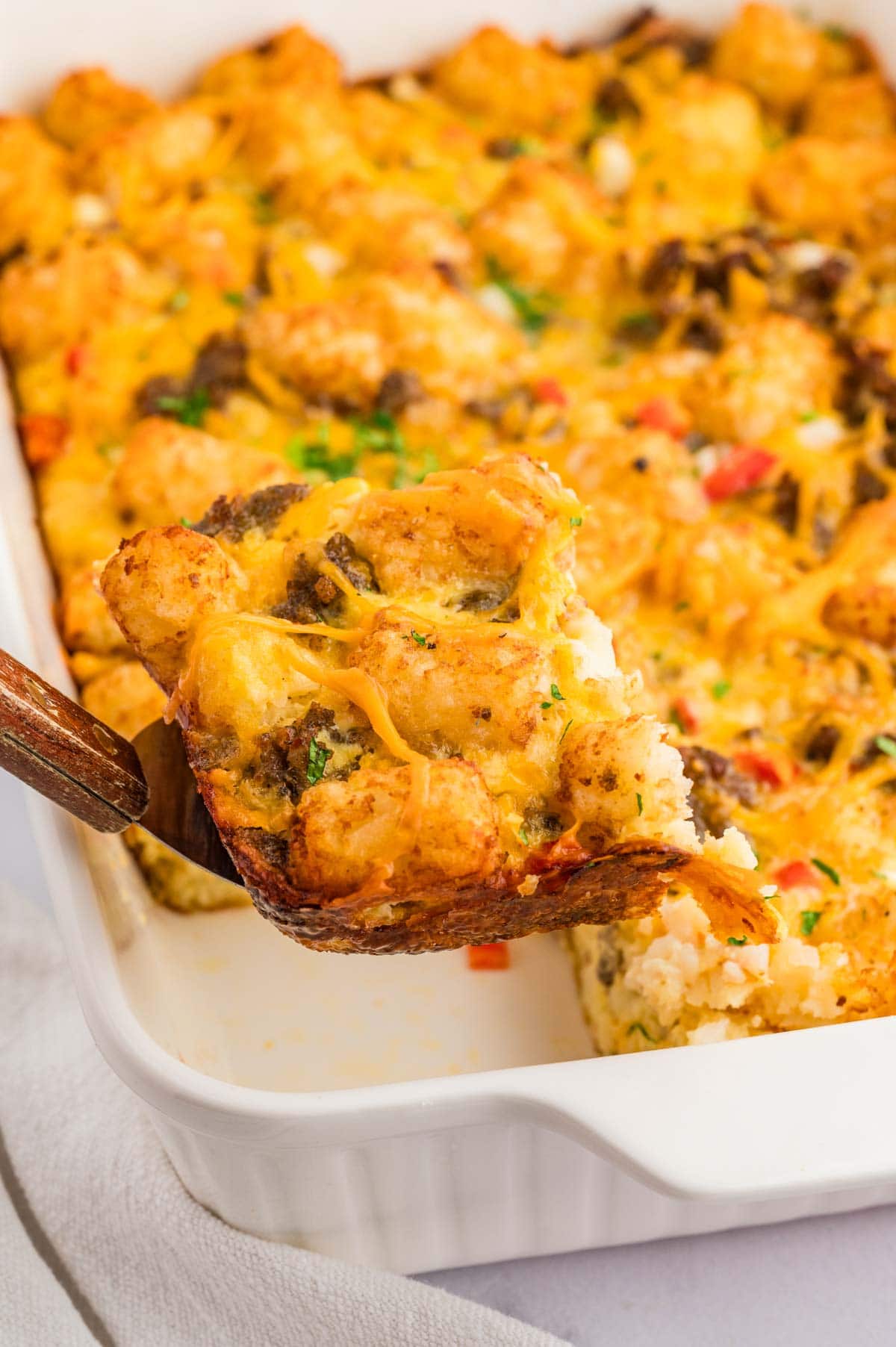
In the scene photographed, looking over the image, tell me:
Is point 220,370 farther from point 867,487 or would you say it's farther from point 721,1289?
point 721,1289

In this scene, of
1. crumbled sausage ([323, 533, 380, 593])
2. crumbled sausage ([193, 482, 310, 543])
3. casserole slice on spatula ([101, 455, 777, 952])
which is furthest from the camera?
crumbled sausage ([193, 482, 310, 543])

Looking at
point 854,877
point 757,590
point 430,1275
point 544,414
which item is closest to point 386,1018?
point 430,1275

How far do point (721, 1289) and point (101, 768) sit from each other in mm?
1332

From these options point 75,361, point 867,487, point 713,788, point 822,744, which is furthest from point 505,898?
point 75,361

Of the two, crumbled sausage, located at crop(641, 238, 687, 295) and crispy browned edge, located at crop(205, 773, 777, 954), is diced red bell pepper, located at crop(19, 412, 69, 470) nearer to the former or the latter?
crumbled sausage, located at crop(641, 238, 687, 295)

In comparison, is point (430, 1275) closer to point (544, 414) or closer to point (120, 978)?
point (120, 978)

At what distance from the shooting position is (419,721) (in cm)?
199

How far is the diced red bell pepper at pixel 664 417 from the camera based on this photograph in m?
3.17

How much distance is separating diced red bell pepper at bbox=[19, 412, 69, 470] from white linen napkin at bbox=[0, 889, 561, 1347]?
1282 millimetres

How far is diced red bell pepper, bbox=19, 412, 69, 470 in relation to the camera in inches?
125

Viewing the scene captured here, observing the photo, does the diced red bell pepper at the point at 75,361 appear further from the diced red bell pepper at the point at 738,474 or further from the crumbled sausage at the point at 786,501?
the crumbled sausage at the point at 786,501

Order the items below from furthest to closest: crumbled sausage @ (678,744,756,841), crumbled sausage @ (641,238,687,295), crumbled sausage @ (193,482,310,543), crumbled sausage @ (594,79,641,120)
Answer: crumbled sausage @ (594,79,641,120) < crumbled sausage @ (641,238,687,295) < crumbled sausage @ (678,744,756,841) < crumbled sausage @ (193,482,310,543)

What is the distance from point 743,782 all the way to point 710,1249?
0.78 metres

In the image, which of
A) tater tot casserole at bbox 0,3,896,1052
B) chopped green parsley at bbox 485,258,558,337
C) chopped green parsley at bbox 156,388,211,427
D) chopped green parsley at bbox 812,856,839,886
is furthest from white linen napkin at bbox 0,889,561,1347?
chopped green parsley at bbox 485,258,558,337
